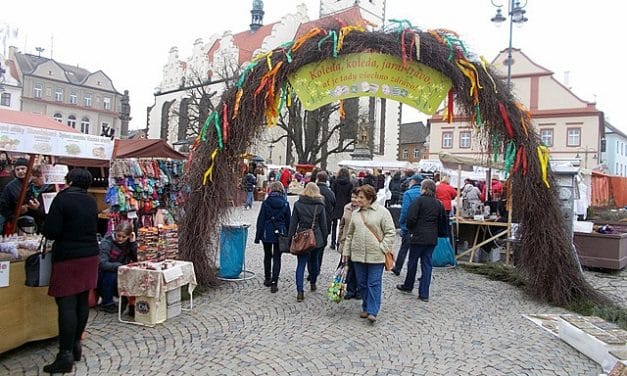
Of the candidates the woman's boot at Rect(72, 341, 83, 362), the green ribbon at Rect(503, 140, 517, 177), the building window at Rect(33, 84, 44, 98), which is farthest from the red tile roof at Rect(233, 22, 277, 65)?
the woman's boot at Rect(72, 341, 83, 362)

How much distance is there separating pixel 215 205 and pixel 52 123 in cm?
230

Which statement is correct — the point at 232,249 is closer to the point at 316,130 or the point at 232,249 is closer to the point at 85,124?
the point at 316,130

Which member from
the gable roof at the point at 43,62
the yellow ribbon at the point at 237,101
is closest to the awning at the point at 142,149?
the yellow ribbon at the point at 237,101

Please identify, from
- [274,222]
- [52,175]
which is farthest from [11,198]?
[274,222]

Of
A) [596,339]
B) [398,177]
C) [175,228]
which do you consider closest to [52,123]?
[175,228]

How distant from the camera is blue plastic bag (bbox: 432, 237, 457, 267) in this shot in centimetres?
899

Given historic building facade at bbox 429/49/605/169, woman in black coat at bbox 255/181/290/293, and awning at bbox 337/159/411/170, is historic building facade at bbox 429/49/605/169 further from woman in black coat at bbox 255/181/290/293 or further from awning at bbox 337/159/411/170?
woman in black coat at bbox 255/181/290/293

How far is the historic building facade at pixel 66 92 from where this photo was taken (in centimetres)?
5641

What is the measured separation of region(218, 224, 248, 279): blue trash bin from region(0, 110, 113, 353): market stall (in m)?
2.44

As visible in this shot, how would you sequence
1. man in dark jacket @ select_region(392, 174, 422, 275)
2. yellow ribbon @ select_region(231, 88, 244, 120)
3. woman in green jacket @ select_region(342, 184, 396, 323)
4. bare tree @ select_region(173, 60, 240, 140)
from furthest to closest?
bare tree @ select_region(173, 60, 240, 140)
man in dark jacket @ select_region(392, 174, 422, 275)
yellow ribbon @ select_region(231, 88, 244, 120)
woman in green jacket @ select_region(342, 184, 396, 323)

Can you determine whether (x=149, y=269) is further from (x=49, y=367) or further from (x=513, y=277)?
(x=513, y=277)

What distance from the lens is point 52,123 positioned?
5.81 meters

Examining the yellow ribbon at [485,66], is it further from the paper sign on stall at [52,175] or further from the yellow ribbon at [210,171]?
the paper sign on stall at [52,175]

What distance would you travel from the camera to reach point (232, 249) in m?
7.28
